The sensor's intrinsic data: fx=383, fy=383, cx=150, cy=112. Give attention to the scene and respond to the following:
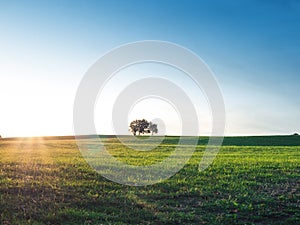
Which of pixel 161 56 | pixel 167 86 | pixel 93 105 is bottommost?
pixel 93 105

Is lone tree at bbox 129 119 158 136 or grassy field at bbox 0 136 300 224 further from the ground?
lone tree at bbox 129 119 158 136

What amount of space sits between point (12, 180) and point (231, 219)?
32.2ft

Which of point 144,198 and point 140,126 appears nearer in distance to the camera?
point 144,198

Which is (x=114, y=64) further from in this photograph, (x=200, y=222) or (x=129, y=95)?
(x=200, y=222)

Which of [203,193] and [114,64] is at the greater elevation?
[114,64]

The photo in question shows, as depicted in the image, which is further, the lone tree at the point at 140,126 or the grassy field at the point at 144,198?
the lone tree at the point at 140,126

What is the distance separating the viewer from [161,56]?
20750 millimetres

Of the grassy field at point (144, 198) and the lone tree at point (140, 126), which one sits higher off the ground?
the lone tree at point (140, 126)

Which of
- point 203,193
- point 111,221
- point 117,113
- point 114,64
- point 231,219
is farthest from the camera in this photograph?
point 117,113

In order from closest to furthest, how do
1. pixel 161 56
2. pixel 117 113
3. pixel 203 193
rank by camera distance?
pixel 203 193 → pixel 161 56 → pixel 117 113

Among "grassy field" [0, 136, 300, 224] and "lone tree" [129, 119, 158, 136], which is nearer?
"grassy field" [0, 136, 300, 224]

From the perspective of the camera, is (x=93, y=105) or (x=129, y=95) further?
(x=129, y=95)

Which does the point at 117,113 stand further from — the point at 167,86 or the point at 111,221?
the point at 111,221

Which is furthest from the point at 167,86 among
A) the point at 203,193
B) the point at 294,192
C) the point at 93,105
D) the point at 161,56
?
the point at 294,192
